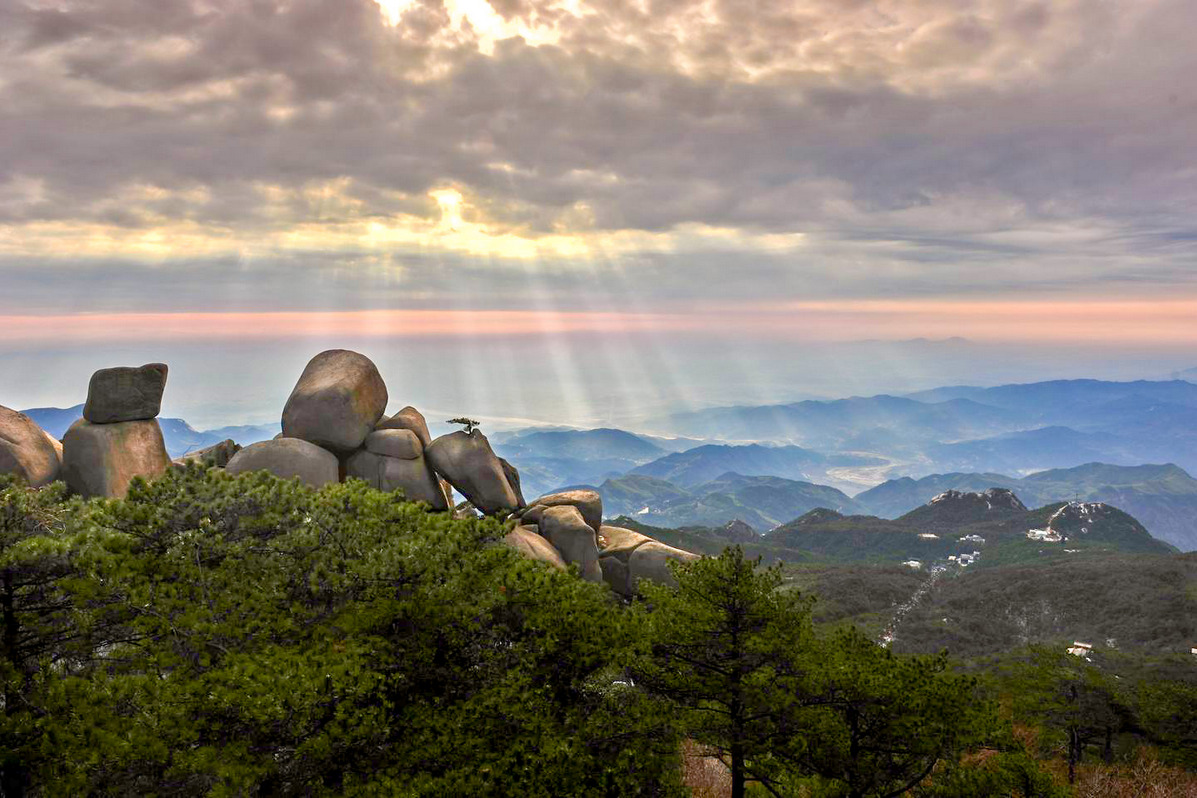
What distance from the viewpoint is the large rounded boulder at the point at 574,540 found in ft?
131

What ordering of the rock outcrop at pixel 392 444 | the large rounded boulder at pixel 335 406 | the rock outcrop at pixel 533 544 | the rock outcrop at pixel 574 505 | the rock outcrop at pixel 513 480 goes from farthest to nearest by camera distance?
the rock outcrop at pixel 513 480
the rock outcrop at pixel 574 505
the rock outcrop at pixel 392 444
the large rounded boulder at pixel 335 406
the rock outcrop at pixel 533 544

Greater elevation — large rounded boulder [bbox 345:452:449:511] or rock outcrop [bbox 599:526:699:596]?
large rounded boulder [bbox 345:452:449:511]

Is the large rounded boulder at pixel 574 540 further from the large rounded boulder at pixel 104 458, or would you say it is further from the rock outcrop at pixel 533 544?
the large rounded boulder at pixel 104 458

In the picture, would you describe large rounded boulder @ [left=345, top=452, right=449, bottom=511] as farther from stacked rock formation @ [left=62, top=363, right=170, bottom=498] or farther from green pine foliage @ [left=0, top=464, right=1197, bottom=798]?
green pine foliage @ [left=0, top=464, right=1197, bottom=798]

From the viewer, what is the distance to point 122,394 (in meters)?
36.3

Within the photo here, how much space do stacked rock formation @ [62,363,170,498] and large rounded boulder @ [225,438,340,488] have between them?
5.42m

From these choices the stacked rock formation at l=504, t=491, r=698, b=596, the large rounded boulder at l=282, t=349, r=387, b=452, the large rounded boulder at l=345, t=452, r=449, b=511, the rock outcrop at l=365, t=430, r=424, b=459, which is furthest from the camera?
the stacked rock formation at l=504, t=491, r=698, b=596

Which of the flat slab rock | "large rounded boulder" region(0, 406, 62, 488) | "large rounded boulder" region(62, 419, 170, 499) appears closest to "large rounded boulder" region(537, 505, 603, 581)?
"large rounded boulder" region(62, 419, 170, 499)

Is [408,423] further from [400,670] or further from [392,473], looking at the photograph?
[400,670]

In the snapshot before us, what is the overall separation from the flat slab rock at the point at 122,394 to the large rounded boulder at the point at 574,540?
23888mm

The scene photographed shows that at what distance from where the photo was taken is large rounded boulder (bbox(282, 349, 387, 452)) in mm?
37656

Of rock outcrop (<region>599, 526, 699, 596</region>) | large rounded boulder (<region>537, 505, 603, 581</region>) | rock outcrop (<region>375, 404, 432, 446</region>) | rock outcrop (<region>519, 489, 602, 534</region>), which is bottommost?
rock outcrop (<region>599, 526, 699, 596</region>)

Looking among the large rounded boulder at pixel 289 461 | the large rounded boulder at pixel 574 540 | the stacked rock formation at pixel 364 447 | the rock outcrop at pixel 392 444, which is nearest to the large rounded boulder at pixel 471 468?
the stacked rock formation at pixel 364 447

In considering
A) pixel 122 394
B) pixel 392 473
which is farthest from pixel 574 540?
pixel 122 394
